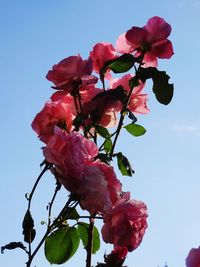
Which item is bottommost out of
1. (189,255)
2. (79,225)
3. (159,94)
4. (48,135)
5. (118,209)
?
(189,255)

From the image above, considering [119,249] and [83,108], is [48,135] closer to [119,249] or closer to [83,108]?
[83,108]

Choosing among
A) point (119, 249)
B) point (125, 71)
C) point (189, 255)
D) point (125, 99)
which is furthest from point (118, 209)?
point (125, 71)

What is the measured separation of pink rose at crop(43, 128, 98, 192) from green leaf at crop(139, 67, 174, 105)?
0.44 meters

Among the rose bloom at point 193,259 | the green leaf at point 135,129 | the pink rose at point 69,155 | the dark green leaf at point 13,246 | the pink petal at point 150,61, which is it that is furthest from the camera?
the green leaf at point 135,129

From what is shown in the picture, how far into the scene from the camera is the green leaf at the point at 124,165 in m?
1.84

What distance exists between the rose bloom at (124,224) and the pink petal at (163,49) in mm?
575

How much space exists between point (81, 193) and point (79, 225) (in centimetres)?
51

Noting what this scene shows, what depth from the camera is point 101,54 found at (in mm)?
1838

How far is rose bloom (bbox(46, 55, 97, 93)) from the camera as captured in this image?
5.71ft

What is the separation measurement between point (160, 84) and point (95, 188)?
0.53 metres

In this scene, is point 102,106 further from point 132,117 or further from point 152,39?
point 152,39

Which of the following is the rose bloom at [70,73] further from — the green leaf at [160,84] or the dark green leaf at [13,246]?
the dark green leaf at [13,246]

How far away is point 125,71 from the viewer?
5.82ft

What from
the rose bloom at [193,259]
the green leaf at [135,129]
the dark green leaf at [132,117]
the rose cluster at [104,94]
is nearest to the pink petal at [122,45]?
the rose cluster at [104,94]
